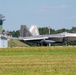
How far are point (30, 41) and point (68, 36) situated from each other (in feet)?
43.1

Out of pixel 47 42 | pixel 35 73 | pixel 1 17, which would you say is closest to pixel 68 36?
pixel 47 42

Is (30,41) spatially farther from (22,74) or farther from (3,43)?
(22,74)

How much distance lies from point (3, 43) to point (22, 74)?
7452 cm

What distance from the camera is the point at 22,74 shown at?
52.5ft

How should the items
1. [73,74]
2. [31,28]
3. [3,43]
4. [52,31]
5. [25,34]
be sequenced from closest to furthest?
[73,74]
[3,43]
[25,34]
[31,28]
[52,31]

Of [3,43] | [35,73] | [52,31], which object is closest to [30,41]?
[3,43]

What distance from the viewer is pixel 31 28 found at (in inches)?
5851

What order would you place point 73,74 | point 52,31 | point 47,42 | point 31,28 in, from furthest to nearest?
1. point 52,31
2. point 31,28
3. point 47,42
4. point 73,74

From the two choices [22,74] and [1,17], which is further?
[1,17]

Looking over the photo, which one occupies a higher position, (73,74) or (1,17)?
(1,17)

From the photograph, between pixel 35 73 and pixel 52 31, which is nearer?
pixel 35 73

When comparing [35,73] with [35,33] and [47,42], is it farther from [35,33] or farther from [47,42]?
[35,33]

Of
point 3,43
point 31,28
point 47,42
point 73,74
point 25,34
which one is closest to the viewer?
point 73,74

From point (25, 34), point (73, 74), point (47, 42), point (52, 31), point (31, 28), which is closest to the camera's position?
point (73, 74)
